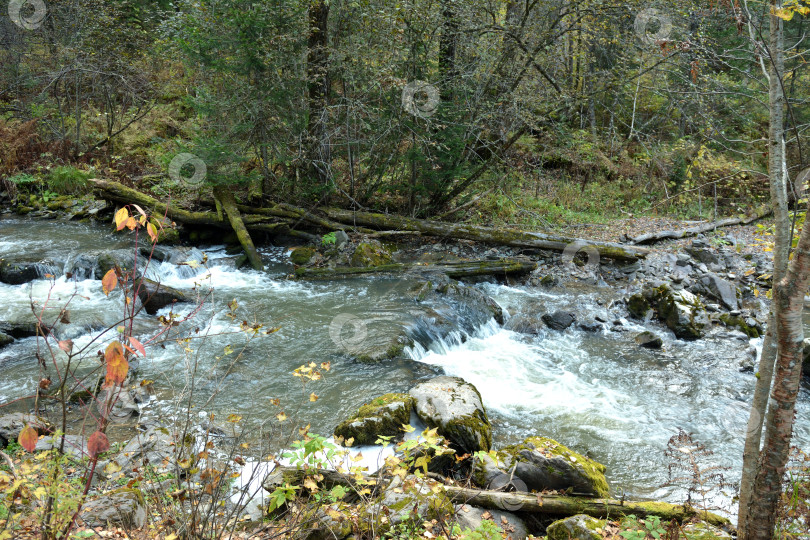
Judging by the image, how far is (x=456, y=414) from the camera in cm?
502

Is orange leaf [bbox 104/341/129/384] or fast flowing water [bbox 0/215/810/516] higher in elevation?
orange leaf [bbox 104/341/129/384]

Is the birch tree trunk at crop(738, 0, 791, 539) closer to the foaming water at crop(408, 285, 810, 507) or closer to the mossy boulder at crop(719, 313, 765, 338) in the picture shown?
the foaming water at crop(408, 285, 810, 507)

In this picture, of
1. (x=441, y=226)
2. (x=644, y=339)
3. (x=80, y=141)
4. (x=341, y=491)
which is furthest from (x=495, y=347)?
(x=80, y=141)

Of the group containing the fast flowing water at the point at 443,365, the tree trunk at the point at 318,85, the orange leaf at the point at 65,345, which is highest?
the tree trunk at the point at 318,85

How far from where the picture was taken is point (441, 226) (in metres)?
11.8

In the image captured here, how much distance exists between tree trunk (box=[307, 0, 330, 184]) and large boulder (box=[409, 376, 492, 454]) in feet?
23.5

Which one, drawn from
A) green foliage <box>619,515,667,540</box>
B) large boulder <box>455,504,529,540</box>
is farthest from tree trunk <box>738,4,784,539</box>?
large boulder <box>455,504,529,540</box>

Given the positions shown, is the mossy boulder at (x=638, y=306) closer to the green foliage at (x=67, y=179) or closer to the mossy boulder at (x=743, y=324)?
the mossy boulder at (x=743, y=324)

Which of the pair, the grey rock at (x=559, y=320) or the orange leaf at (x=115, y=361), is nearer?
the orange leaf at (x=115, y=361)

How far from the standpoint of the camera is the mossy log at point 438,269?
10336 millimetres

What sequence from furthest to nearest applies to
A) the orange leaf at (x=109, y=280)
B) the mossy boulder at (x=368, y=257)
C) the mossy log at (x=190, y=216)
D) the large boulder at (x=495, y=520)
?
the mossy log at (x=190, y=216) → the mossy boulder at (x=368, y=257) → the large boulder at (x=495, y=520) → the orange leaf at (x=109, y=280)

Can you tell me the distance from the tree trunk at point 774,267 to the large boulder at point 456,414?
7.04ft

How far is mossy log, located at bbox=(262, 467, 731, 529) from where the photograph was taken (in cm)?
371

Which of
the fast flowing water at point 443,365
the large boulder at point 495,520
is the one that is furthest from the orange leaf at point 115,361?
the large boulder at point 495,520
